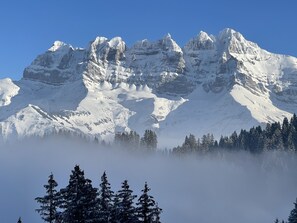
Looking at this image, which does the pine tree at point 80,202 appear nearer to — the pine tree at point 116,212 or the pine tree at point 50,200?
the pine tree at point 116,212

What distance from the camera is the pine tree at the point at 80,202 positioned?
50.9 m

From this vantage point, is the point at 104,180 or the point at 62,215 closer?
the point at 62,215

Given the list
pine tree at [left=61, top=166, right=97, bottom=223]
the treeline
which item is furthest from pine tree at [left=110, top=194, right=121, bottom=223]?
pine tree at [left=61, top=166, right=97, bottom=223]

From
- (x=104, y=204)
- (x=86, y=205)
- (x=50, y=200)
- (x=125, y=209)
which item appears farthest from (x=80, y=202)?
(x=104, y=204)

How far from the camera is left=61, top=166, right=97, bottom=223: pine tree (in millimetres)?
50906

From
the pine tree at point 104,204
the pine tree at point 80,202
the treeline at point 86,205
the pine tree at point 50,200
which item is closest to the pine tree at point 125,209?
the treeline at point 86,205

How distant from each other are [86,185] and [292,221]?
33373 mm

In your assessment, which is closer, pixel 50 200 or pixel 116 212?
Answer: pixel 116 212

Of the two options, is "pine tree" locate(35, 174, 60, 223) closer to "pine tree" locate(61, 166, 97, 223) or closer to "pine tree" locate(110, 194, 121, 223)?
"pine tree" locate(61, 166, 97, 223)

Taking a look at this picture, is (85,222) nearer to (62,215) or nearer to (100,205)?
(62,215)

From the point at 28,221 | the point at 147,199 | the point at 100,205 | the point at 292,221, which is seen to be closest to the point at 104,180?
the point at 100,205

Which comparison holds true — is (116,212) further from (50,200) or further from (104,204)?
(50,200)

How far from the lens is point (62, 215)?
52.0 metres

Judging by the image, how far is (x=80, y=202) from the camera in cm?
5088
